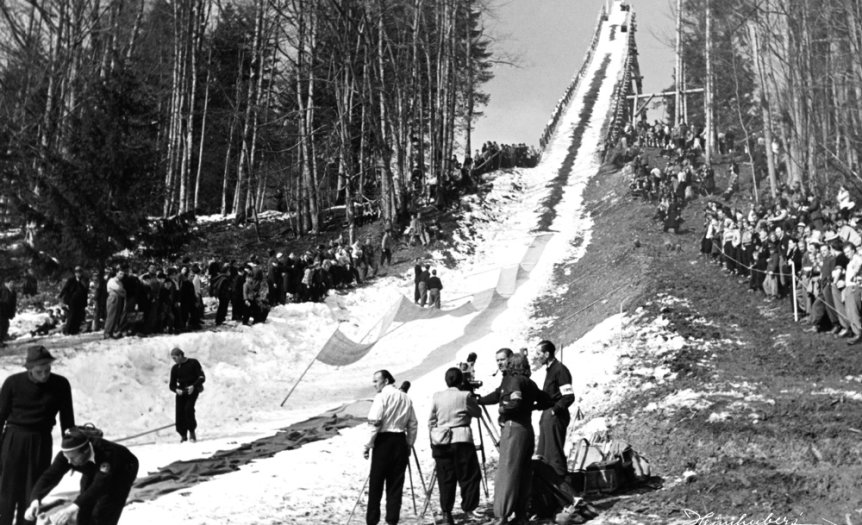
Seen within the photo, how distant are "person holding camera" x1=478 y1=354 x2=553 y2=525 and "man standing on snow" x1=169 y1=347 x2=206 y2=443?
6.44m

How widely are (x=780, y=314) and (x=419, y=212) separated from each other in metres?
20.3

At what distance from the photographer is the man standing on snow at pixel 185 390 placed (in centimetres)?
1359

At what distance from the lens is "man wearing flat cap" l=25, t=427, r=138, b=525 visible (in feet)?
19.4

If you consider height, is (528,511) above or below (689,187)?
below

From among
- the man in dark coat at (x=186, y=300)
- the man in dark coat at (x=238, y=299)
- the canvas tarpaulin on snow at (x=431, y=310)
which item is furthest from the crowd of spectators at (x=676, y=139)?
the man in dark coat at (x=186, y=300)

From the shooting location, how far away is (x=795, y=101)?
30.0m

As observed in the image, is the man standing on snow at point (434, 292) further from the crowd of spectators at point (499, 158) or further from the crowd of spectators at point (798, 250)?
the crowd of spectators at point (499, 158)

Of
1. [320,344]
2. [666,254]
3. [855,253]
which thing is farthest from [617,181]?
[855,253]

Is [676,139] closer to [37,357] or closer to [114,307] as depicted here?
[114,307]

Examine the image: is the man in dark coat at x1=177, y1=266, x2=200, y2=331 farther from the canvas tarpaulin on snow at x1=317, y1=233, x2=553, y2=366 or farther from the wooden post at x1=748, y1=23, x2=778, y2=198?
the wooden post at x1=748, y1=23, x2=778, y2=198

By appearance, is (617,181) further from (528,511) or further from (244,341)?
(528,511)
